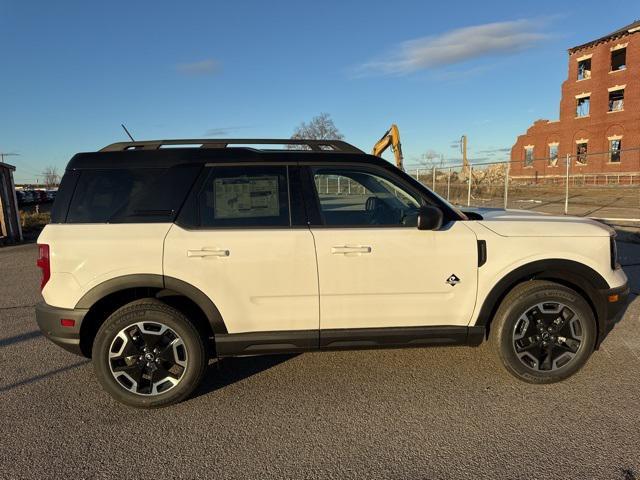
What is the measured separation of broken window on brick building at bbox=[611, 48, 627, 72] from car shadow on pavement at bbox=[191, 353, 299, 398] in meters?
41.7

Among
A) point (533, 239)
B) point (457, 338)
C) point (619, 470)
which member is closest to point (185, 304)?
point (457, 338)

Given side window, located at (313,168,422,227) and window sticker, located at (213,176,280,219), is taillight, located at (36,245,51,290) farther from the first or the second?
side window, located at (313,168,422,227)

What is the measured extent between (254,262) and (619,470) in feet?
8.44

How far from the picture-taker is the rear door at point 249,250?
333 centimetres

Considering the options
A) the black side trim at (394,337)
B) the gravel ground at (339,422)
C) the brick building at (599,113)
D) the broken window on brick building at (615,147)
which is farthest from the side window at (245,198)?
the broken window on brick building at (615,147)

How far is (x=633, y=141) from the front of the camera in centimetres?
3350

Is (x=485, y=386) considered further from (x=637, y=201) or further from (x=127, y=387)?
(x=637, y=201)

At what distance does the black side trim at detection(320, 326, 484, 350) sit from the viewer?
3.50 meters

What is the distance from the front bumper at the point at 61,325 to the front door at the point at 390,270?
70.7 inches

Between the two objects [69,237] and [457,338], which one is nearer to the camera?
[69,237]

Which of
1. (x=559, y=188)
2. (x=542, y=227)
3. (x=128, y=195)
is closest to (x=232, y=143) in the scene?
(x=128, y=195)

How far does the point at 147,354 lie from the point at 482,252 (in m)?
2.66

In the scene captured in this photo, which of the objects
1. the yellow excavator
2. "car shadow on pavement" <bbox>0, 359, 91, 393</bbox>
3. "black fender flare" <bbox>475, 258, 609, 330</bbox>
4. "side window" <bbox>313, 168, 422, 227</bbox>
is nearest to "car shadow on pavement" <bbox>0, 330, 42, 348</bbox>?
"car shadow on pavement" <bbox>0, 359, 91, 393</bbox>

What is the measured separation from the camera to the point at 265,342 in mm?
3441
